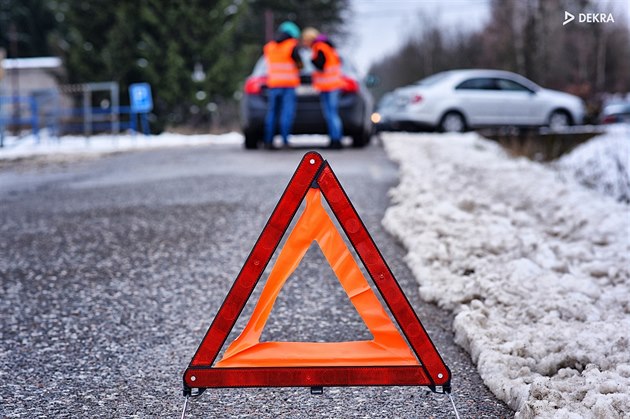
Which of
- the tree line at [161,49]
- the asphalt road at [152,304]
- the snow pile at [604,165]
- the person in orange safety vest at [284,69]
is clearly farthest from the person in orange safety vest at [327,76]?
the tree line at [161,49]

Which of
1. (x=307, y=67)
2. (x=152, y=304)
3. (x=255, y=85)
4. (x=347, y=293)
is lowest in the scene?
(x=152, y=304)

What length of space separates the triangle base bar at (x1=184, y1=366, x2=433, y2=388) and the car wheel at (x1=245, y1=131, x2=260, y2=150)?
10.6 m

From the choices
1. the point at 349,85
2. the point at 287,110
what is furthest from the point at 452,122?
the point at 287,110

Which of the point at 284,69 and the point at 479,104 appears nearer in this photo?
the point at 284,69

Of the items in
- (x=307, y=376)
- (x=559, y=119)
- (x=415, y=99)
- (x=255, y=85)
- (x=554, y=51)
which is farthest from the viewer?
(x=554, y=51)

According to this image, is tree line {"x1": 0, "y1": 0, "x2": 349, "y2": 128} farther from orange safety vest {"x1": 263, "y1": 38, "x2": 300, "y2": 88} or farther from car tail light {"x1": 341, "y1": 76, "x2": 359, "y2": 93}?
orange safety vest {"x1": 263, "y1": 38, "x2": 300, "y2": 88}

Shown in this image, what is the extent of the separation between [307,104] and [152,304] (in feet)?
28.4

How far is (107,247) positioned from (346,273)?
3277 millimetres

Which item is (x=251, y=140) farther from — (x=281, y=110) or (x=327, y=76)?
(x=327, y=76)

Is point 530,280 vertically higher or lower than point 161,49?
lower

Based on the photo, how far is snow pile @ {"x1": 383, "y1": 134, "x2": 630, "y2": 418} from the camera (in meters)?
2.76

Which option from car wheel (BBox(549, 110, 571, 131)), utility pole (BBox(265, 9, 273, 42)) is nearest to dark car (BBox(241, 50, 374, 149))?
car wheel (BBox(549, 110, 571, 131))

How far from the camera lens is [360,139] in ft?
43.7

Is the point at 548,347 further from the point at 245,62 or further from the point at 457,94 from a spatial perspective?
the point at 245,62
